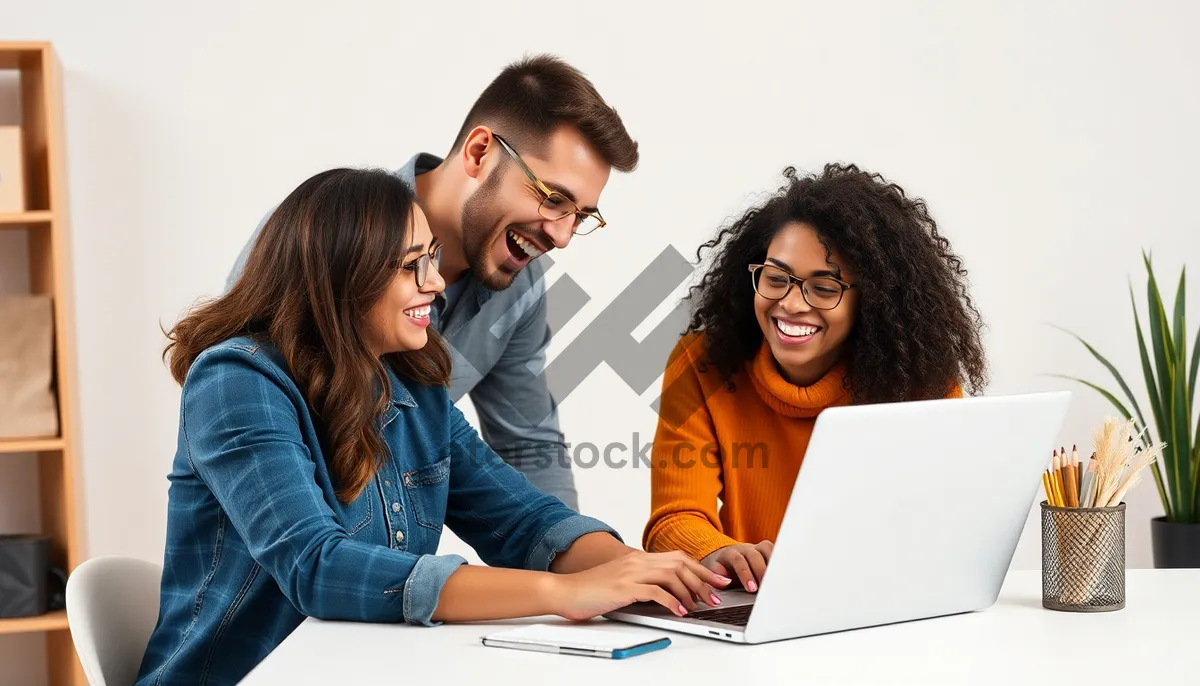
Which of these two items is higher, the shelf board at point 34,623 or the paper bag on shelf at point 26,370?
the paper bag on shelf at point 26,370

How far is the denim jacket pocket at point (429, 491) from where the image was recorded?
5.23 feet

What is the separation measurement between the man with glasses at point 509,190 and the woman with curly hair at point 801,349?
14.7 inches

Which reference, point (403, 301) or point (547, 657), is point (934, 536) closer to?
point (547, 657)

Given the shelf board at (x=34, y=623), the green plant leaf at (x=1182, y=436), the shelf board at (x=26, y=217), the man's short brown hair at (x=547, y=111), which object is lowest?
the shelf board at (x=34, y=623)

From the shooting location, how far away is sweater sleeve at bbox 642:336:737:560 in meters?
1.76

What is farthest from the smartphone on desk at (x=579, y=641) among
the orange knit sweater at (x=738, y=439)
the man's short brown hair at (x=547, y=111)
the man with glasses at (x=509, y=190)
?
the man's short brown hair at (x=547, y=111)

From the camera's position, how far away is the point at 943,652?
114 centimetres

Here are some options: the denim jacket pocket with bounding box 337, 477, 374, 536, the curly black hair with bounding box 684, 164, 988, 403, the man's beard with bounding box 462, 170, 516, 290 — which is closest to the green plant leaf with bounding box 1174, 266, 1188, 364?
the curly black hair with bounding box 684, 164, 988, 403

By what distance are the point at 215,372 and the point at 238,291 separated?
203 mm

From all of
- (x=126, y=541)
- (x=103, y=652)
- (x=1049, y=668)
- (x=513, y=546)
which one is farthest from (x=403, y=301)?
(x=126, y=541)

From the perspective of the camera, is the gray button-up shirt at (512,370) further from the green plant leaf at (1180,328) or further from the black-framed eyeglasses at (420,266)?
the green plant leaf at (1180,328)

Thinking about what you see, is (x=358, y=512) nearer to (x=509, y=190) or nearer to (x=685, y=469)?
(x=685, y=469)

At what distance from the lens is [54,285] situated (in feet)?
10.1

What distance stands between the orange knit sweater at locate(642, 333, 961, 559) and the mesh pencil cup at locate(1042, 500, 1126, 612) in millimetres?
611
